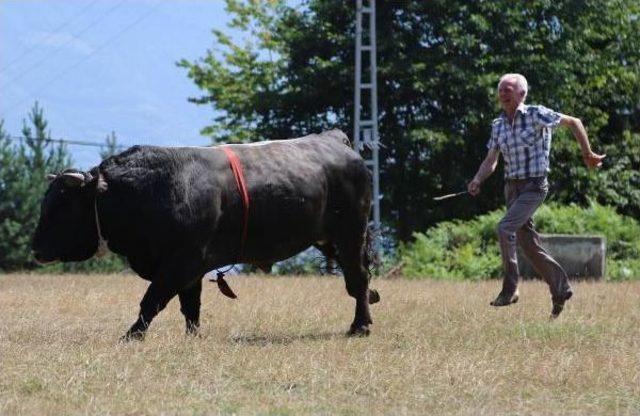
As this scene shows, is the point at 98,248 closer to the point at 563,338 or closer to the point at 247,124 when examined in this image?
the point at 563,338

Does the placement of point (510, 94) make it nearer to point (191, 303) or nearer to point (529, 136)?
point (529, 136)

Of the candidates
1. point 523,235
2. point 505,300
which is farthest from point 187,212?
point 523,235

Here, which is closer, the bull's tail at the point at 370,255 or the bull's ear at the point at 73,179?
the bull's ear at the point at 73,179

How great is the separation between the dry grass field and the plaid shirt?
4.71ft

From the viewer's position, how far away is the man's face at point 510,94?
12.0m

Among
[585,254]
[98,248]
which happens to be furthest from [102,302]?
[585,254]

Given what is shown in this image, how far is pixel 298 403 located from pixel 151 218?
342 cm

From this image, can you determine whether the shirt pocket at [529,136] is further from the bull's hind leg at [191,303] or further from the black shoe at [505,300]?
the bull's hind leg at [191,303]

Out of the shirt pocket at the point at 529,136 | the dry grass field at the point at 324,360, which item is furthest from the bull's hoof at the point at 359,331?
the shirt pocket at the point at 529,136

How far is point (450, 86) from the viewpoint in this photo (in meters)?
34.8

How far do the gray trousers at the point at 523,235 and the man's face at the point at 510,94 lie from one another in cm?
71

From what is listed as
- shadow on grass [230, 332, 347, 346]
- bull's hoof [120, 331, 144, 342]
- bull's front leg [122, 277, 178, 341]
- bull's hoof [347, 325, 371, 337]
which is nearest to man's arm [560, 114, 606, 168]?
bull's hoof [347, 325, 371, 337]

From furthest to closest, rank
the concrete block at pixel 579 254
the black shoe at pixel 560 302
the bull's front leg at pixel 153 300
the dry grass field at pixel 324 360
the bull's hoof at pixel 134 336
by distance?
the concrete block at pixel 579 254 → the black shoe at pixel 560 302 → the bull's front leg at pixel 153 300 → the bull's hoof at pixel 134 336 → the dry grass field at pixel 324 360

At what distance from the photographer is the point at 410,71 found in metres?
34.8
